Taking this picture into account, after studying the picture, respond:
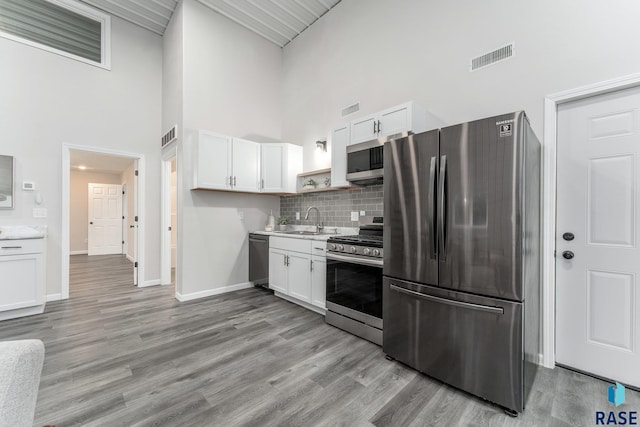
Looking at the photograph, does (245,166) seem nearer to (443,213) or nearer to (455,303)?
(443,213)

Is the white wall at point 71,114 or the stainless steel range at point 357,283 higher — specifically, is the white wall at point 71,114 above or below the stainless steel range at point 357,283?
above

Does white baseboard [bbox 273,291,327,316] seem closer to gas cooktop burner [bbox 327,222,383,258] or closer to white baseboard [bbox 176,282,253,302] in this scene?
white baseboard [bbox 176,282,253,302]

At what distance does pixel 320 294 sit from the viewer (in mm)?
3240

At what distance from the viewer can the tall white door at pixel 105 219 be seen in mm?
8273

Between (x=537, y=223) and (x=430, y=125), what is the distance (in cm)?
139

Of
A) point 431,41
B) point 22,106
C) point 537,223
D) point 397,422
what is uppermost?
point 431,41

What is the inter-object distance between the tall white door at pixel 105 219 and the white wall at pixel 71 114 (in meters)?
5.21

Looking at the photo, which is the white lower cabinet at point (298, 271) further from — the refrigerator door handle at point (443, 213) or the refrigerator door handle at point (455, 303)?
the refrigerator door handle at point (443, 213)

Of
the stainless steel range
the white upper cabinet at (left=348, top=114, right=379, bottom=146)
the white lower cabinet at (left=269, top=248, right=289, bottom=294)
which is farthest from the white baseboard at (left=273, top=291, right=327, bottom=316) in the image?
the white upper cabinet at (left=348, top=114, right=379, bottom=146)

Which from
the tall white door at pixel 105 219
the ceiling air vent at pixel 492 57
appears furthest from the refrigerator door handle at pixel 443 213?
the tall white door at pixel 105 219

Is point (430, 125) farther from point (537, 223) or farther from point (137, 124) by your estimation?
point (137, 124)

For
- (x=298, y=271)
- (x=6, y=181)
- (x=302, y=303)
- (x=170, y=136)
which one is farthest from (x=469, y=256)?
(x=6, y=181)

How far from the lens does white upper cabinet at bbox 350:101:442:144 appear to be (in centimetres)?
279

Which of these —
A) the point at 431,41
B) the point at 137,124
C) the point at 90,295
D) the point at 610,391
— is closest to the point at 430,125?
the point at 431,41
